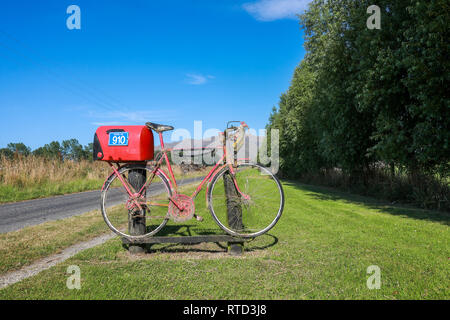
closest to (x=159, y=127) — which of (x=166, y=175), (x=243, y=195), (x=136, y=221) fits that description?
(x=166, y=175)

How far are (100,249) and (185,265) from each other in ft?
5.68

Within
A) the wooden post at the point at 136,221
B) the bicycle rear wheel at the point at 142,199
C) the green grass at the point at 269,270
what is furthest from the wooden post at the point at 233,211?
the wooden post at the point at 136,221

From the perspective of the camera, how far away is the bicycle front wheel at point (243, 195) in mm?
4473

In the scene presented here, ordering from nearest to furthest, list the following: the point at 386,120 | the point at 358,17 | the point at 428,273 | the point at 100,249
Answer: the point at 428,273, the point at 100,249, the point at 386,120, the point at 358,17

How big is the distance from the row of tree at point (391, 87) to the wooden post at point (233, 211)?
7968mm

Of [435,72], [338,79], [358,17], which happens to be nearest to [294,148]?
[338,79]

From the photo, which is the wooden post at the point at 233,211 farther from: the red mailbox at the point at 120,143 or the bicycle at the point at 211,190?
the red mailbox at the point at 120,143

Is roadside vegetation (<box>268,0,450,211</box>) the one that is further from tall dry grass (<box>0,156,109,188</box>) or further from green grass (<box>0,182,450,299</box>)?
tall dry grass (<box>0,156,109,188</box>)

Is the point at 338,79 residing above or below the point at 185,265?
above

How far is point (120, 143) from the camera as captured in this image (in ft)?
14.4

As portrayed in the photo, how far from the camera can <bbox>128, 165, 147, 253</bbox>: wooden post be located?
15.1ft

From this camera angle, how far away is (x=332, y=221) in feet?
24.2

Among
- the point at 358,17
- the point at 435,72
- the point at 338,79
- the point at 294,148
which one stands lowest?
the point at 294,148
